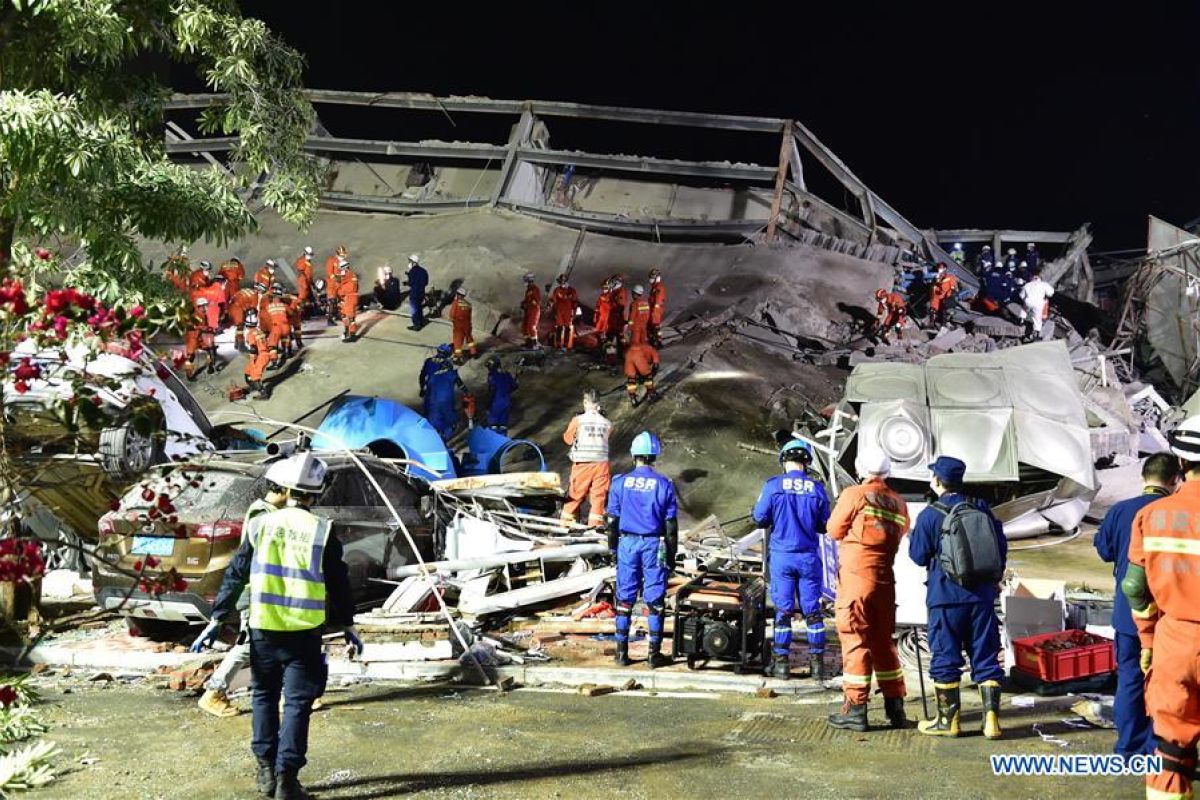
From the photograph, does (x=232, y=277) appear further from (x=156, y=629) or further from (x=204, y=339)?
(x=156, y=629)

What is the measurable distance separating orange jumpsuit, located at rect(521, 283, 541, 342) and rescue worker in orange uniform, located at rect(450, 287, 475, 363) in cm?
135

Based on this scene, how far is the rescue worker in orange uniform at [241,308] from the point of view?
2194 centimetres

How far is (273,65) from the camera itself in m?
9.20

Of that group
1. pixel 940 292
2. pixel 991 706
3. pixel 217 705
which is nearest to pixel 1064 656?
pixel 991 706

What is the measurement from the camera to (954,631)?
20.6ft

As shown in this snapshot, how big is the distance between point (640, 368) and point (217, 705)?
1241cm

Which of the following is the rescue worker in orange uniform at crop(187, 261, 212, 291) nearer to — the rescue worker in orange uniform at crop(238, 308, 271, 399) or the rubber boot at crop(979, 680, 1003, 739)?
the rescue worker in orange uniform at crop(238, 308, 271, 399)

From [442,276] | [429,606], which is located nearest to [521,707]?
[429,606]

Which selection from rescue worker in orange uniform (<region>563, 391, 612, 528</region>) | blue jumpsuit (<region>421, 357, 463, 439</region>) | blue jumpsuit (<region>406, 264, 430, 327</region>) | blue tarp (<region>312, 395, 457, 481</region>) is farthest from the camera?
blue jumpsuit (<region>406, 264, 430, 327</region>)

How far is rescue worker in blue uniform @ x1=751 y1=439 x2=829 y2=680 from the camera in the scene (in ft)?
25.9

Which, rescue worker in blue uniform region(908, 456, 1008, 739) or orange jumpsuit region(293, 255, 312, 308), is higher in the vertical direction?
orange jumpsuit region(293, 255, 312, 308)

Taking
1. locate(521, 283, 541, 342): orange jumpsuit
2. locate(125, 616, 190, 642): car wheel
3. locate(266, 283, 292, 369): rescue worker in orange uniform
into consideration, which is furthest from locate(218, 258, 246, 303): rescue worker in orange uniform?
locate(125, 616, 190, 642): car wheel

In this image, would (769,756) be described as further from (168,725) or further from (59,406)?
(59,406)

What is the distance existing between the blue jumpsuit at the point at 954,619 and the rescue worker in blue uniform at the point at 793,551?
154cm
